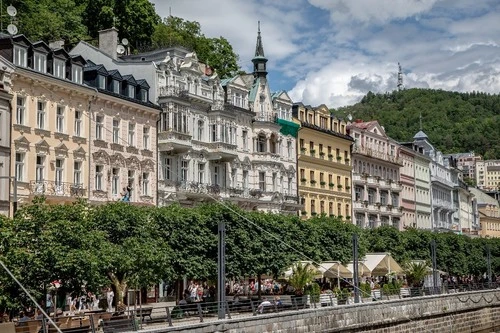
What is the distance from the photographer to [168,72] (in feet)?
188

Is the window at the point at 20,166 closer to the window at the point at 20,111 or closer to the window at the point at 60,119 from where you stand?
the window at the point at 20,111

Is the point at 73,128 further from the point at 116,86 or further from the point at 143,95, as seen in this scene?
the point at 143,95

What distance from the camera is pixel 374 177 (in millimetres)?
88250

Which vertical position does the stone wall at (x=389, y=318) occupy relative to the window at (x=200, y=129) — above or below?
below

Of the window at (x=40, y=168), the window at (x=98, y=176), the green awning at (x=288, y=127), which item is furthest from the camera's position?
the green awning at (x=288, y=127)

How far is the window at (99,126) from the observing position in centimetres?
5088

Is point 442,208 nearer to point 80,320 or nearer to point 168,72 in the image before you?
point 168,72

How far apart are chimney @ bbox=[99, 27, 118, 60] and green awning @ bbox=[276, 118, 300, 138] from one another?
1650cm

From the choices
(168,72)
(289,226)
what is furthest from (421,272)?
(168,72)

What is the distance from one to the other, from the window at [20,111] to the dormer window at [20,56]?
6.37ft

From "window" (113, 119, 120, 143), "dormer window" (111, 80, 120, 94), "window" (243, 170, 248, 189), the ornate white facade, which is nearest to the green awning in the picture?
the ornate white facade

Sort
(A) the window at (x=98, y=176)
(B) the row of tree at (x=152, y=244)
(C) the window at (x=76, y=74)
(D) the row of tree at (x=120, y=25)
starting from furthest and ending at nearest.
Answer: (D) the row of tree at (x=120, y=25), (A) the window at (x=98, y=176), (C) the window at (x=76, y=74), (B) the row of tree at (x=152, y=244)

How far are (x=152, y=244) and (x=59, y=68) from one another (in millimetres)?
16336

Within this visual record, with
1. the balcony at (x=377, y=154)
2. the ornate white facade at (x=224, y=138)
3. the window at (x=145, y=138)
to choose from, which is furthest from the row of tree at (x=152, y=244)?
the balcony at (x=377, y=154)
